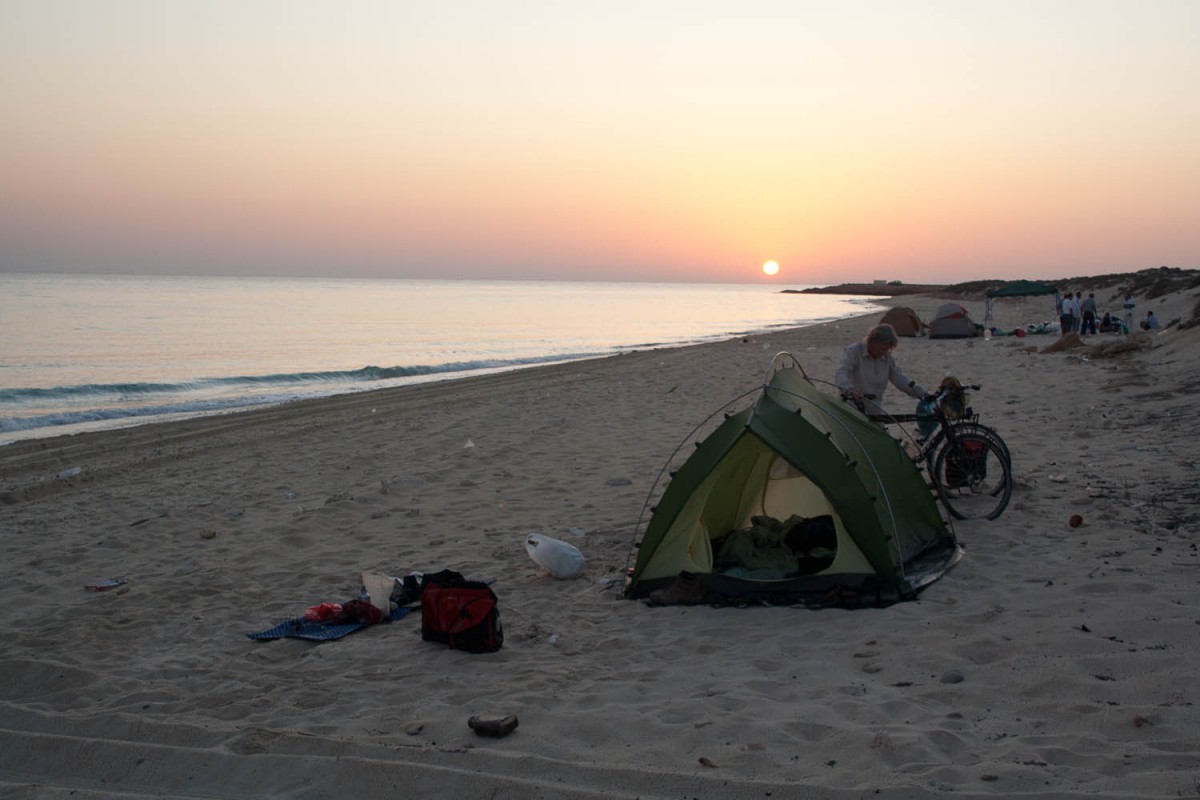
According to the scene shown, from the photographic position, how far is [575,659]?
17.7 ft

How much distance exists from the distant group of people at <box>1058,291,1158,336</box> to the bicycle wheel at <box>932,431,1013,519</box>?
61.6ft

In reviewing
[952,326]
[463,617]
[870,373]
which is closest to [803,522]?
[870,373]

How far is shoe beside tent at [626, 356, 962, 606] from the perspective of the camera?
6.04m

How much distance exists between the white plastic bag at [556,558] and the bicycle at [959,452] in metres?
3.03

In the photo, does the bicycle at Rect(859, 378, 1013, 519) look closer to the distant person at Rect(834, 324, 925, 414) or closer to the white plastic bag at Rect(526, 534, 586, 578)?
the distant person at Rect(834, 324, 925, 414)

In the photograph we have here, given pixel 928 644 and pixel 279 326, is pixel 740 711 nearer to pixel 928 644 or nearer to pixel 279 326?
pixel 928 644

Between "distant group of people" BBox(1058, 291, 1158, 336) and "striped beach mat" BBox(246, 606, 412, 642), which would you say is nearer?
"striped beach mat" BBox(246, 606, 412, 642)

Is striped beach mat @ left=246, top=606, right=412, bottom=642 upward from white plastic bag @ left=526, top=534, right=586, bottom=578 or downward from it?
downward

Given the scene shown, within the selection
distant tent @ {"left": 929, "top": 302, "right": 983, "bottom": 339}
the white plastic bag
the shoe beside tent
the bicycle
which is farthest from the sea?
the bicycle

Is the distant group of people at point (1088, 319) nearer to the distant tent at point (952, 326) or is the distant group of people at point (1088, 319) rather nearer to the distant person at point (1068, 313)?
the distant person at point (1068, 313)

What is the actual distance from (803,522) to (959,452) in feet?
6.92

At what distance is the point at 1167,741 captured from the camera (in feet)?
12.4

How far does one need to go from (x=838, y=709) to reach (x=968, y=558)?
264 cm

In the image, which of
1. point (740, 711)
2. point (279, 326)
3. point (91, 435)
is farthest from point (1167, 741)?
point (279, 326)
